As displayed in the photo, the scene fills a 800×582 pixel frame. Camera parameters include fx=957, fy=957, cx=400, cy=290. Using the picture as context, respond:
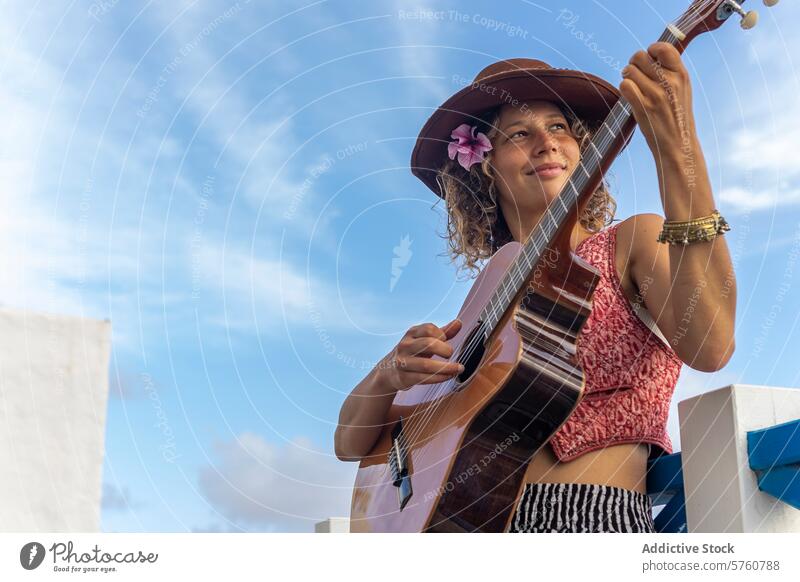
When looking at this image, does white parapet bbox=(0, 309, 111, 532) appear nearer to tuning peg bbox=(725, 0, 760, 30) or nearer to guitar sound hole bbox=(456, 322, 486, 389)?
guitar sound hole bbox=(456, 322, 486, 389)

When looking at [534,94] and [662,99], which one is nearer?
[662,99]

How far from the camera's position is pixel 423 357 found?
1.83 meters

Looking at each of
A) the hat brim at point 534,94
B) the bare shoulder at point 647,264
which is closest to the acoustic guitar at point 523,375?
the bare shoulder at point 647,264

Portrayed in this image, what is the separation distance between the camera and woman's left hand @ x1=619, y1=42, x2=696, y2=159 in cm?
138

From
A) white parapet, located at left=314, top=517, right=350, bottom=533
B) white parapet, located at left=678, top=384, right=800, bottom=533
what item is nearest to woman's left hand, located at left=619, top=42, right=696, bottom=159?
white parapet, located at left=678, top=384, right=800, bottom=533

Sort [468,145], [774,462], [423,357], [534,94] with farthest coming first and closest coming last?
[468,145]
[534,94]
[423,357]
[774,462]

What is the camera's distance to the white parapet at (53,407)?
3.96ft

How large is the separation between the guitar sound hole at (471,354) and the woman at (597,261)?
40 mm

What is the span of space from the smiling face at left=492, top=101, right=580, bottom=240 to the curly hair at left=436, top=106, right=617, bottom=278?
0.06 meters

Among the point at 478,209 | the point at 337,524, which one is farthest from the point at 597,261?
the point at 337,524

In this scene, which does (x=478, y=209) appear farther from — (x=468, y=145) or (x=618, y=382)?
(x=618, y=382)

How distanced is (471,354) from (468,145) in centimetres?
51

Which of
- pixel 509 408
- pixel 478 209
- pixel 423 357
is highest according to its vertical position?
pixel 478 209
